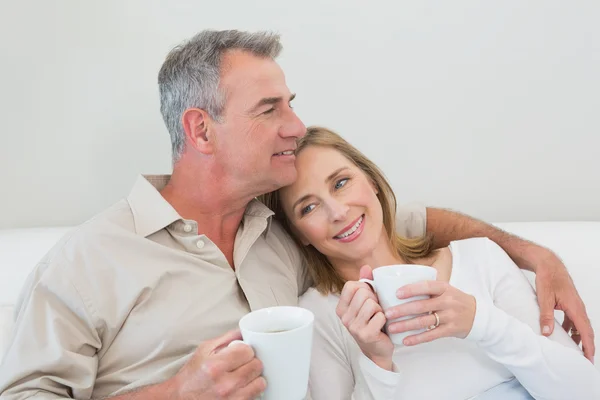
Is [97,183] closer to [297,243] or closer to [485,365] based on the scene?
[297,243]

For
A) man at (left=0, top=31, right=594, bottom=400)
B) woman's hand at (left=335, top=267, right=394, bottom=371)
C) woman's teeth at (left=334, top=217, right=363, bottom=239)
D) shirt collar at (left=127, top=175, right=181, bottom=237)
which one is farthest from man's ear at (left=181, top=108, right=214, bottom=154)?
woman's hand at (left=335, top=267, right=394, bottom=371)

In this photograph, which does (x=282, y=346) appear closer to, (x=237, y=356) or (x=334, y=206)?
(x=237, y=356)

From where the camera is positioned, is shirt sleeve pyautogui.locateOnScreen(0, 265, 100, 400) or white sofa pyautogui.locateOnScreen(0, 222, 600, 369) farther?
white sofa pyautogui.locateOnScreen(0, 222, 600, 369)

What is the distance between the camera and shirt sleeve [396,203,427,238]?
58.2 inches

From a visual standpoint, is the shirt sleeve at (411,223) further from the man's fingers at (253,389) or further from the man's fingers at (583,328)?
the man's fingers at (253,389)

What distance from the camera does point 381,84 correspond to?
5.51ft

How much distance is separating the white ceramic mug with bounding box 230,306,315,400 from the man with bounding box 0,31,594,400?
0.16ft

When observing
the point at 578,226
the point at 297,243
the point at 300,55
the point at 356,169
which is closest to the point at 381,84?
the point at 300,55

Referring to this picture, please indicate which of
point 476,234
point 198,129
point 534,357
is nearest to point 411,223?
point 476,234

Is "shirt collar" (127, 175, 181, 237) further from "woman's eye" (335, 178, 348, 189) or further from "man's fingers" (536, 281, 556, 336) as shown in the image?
"man's fingers" (536, 281, 556, 336)

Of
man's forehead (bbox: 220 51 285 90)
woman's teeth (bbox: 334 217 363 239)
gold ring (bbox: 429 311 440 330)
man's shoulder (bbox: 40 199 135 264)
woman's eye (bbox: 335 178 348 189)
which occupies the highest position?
man's forehead (bbox: 220 51 285 90)

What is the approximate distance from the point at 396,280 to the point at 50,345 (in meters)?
0.64

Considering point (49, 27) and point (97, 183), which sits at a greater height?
point (49, 27)

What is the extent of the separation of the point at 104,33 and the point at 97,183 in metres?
Result: 0.45
